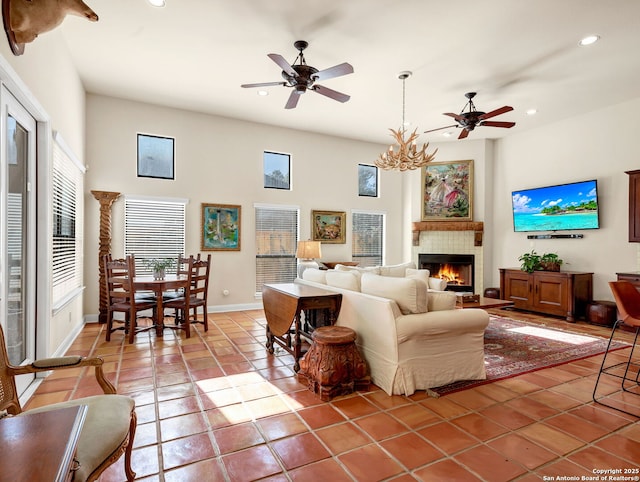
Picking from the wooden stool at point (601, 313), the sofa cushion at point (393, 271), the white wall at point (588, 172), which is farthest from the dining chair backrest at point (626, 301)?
the white wall at point (588, 172)

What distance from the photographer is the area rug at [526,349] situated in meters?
3.15

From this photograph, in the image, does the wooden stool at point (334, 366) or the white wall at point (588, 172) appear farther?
the white wall at point (588, 172)

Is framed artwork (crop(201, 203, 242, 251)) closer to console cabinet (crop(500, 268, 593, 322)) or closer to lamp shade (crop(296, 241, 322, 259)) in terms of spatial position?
lamp shade (crop(296, 241, 322, 259))

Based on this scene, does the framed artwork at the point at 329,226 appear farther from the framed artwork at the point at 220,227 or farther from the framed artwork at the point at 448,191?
the framed artwork at the point at 448,191

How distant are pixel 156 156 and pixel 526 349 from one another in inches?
226

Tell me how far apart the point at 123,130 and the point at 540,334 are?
255 inches

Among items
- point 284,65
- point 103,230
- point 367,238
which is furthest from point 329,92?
point 367,238

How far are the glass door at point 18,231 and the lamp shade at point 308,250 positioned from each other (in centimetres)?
370

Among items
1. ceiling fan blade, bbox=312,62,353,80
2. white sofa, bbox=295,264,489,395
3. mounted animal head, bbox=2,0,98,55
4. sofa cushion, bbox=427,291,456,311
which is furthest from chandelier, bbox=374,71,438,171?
mounted animal head, bbox=2,0,98,55

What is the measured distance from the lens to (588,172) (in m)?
5.61

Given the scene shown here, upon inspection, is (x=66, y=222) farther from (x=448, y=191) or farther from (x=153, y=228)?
(x=448, y=191)

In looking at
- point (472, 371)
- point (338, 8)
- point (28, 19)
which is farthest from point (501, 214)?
point (28, 19)

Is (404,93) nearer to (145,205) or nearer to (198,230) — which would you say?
(198,230)

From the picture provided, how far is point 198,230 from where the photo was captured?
5.74 meters
